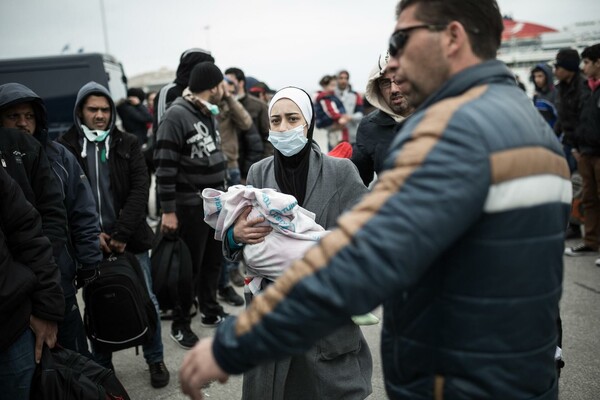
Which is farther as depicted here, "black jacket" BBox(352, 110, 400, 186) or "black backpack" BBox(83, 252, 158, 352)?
"black backpack" BBox(83, 252, 158, 352)

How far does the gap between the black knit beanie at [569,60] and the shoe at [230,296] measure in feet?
16.2

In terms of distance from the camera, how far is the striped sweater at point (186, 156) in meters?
4.39

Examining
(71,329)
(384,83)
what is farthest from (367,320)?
(71,329)

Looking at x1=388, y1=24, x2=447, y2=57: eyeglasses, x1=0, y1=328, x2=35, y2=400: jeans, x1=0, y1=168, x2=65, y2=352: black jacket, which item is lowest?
x1=0, y1=328, x2=35, y2=400: jeans

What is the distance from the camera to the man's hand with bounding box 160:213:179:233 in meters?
4.44

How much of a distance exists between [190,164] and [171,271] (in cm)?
91

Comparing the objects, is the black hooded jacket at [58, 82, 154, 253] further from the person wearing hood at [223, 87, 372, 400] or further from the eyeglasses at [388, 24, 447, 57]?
the eyeglasses at [388, 24, 447, 57]

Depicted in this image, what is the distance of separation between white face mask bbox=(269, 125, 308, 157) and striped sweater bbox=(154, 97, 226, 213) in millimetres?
1717

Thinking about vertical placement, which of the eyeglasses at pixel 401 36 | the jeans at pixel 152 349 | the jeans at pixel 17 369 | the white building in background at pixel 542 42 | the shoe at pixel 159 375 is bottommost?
the white building in background at pixel 542 42

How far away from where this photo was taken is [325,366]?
255 centimetres

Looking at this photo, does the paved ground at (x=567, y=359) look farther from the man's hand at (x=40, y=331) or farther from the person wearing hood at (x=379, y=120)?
the person wearing hood at (x=379, y=120)

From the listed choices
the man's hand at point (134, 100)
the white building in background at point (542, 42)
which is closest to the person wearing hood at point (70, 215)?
the man's hand at point (134, 100)

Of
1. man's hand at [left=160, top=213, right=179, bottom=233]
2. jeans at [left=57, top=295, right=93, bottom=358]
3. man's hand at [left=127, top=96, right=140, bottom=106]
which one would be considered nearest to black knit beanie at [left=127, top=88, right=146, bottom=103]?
man's hand at [left=127, top=96, right=140, bottom=106]

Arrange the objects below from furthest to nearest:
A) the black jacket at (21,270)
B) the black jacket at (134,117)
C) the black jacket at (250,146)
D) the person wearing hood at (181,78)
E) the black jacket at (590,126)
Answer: the black jacket at (134,117) → the black jacket at (250,146) → the black jacket at (590,126) → the person wearing hood at (181,78) → the black jacket at (21,270)
